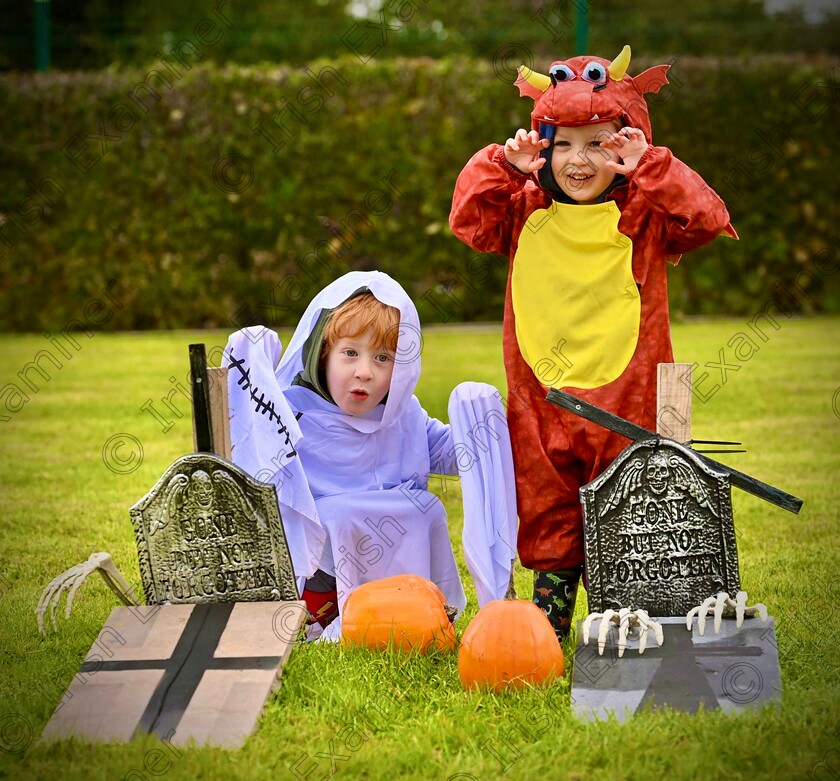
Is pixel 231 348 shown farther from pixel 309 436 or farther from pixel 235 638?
pixel 235 638

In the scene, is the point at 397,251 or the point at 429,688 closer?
the point at 429,688

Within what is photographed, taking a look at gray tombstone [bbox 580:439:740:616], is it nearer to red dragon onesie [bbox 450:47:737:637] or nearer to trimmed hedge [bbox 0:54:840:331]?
red dragon onesie [bbox 450:47:737:637]

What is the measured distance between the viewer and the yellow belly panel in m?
3.47

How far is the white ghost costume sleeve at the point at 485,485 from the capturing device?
11.1ft

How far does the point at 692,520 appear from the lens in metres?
3.21

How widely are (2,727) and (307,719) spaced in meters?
0.79

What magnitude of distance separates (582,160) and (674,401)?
2.60ft

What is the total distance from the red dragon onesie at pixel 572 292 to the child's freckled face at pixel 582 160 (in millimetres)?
29

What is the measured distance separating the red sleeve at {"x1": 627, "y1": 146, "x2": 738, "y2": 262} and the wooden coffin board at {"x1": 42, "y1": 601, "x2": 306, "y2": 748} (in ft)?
5.14

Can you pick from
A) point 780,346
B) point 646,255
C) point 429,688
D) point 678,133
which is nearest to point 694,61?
point 678,133

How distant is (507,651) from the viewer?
10.2 ft

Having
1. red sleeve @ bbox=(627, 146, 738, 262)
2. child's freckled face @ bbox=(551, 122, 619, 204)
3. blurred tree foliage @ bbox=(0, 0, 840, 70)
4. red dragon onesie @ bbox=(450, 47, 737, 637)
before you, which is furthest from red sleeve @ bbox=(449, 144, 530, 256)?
blurred tree foliage @ bbox=(0, 0, 840, 70)

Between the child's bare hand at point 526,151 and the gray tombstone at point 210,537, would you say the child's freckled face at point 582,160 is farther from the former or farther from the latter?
the gray tombstone at point 210,537

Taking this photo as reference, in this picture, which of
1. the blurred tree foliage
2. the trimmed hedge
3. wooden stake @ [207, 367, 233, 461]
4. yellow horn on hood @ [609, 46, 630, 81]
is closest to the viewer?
wooden stake @ [207, 367, 233, 461]
